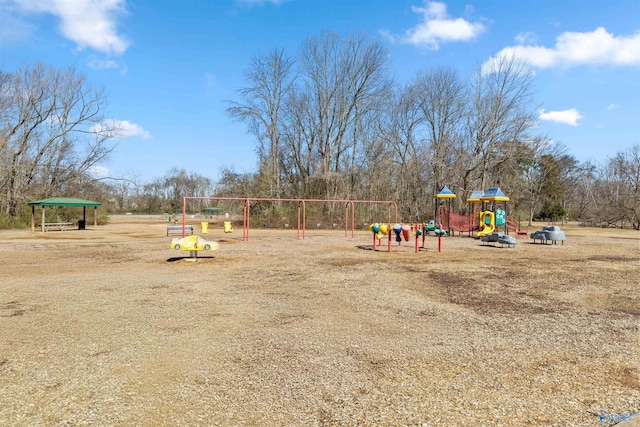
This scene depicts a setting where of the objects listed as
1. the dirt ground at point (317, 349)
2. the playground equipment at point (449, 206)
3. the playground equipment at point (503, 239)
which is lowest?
the dirt ground at point (317, 349)

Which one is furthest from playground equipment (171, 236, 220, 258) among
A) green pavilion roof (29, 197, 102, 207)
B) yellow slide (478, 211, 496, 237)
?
green pavilion roof (29, 197, 102, 207)

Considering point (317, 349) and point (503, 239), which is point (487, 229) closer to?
point (503, 239)

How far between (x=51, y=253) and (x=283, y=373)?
38.5ft

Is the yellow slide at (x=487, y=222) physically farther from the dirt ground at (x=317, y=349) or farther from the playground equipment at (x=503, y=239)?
the dirt ground at (x=317, y=349)

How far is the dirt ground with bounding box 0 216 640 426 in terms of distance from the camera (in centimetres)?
268

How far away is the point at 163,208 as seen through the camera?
60.0m

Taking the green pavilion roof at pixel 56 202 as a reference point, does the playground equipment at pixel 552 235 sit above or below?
below

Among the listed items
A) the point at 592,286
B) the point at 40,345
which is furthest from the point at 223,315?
the point at 592,286

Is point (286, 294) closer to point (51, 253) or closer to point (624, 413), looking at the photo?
point (624, 413)

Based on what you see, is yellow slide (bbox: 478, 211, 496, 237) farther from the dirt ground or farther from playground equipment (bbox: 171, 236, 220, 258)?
playground equipment (bbox: 171, 236, 220, 258)

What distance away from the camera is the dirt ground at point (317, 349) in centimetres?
268

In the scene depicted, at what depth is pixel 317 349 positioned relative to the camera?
3.85 meters

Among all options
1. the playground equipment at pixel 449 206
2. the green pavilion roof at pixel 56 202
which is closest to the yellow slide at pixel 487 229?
the playground equipment at pixel 449 206

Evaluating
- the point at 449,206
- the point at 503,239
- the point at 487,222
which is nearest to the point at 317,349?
the point at 503,239
